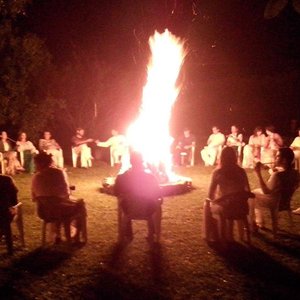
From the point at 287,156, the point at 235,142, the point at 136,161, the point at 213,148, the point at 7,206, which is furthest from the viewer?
the point at 235,142

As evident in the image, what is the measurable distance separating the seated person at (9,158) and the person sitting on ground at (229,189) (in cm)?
Result: 895

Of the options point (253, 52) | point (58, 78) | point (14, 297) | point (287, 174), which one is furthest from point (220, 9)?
point (253, 52)

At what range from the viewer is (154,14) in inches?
820

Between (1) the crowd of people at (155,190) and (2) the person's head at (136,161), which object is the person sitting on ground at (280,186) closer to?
(1) the crowd of people at (155,190)

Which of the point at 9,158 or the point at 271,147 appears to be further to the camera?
the point at 271,147

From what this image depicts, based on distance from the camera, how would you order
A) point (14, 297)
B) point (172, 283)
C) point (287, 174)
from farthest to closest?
1. point (287, 174)
2. point (172, 283)
3. point (14, 297)

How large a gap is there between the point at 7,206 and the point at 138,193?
184cm

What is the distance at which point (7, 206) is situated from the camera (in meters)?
6.50

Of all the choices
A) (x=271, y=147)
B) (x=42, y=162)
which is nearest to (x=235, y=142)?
(x=271, y=147)

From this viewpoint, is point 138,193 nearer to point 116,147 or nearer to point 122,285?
point 122,285

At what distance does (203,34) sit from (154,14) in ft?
13.5

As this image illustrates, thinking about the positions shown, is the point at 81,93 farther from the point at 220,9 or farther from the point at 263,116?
the point at 220,9

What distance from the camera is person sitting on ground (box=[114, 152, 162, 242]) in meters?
6.77

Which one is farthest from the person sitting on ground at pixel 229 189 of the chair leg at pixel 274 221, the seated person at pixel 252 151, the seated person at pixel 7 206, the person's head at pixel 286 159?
the seated person at pixel 252 151
